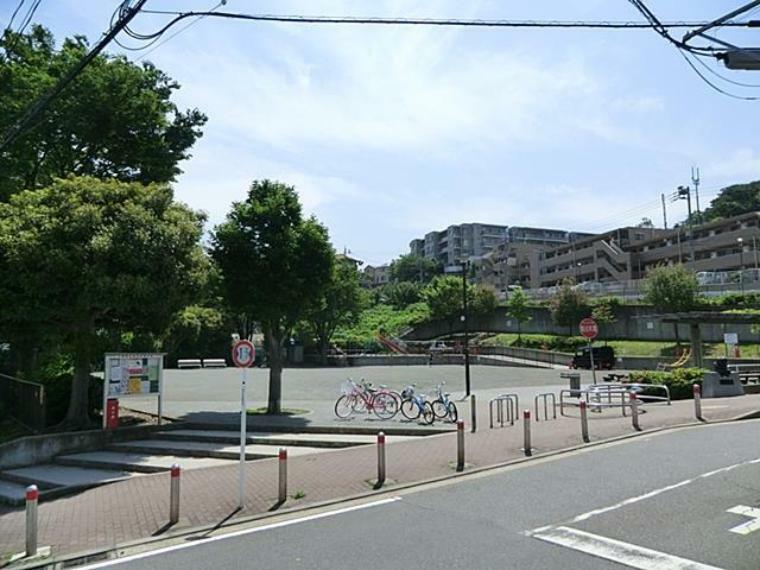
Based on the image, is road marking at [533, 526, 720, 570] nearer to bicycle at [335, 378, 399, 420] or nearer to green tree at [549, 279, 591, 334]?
bicycle at [335, 378, 399, 420]

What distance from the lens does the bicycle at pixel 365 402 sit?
56.0 feet

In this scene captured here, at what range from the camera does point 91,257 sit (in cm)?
1310

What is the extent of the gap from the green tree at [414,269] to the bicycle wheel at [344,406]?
98248 mm

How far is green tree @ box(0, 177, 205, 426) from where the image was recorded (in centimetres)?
1287

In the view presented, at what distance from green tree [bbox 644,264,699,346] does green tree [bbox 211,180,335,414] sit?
33382mm

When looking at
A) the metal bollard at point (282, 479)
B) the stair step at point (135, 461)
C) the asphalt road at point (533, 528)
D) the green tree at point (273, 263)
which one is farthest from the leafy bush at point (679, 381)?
the metal bollard at point (282, 479)

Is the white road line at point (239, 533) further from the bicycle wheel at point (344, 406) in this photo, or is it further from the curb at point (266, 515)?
the bicycle wheel at point (344, 406)

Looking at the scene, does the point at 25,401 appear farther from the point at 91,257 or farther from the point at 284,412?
the point at 284,412

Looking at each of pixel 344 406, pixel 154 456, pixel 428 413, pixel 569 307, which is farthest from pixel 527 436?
pixel 569 307

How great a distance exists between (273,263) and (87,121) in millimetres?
8617

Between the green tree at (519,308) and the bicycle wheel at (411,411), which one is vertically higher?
the green tree at (519,308)

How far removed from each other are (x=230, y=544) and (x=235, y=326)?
146 ft

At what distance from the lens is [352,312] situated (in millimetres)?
52156

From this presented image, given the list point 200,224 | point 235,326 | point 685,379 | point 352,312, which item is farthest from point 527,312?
point 200,224
